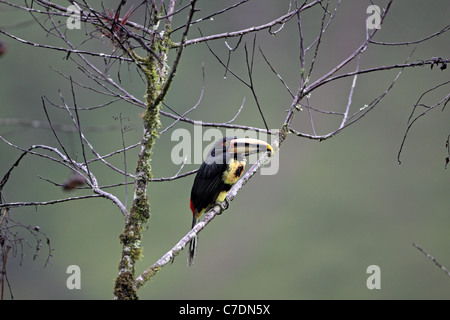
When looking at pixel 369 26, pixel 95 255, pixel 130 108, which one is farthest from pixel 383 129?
pixel 369 26

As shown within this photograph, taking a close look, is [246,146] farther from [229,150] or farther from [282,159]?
[282,159]

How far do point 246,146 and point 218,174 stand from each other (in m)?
0.36

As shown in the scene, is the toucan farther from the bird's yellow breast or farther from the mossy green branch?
the mossy green branch

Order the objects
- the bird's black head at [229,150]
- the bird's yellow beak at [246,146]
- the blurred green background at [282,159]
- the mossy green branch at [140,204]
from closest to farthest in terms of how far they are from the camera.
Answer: the mossy green branch at [140,204] → the bird's yellow beak at [246,146] → the bird's black head at [229,150] → the blurred green background at [282,159]

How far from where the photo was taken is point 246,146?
4453mm

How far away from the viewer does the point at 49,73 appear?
1669 cm

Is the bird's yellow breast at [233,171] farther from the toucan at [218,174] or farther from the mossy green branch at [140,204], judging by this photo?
the mossy green branch at [140,204]

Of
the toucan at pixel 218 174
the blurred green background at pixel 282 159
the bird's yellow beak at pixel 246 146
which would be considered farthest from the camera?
the blurred green background at pixel 282 159

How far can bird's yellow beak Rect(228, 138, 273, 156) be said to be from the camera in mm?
4141

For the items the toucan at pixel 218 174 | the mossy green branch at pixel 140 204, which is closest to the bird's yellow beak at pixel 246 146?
the toucan at pixel 218 174

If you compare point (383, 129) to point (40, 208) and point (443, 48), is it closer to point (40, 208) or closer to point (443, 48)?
point (443, 48)

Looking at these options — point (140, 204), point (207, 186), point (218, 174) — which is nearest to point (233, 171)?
point (218, 174)

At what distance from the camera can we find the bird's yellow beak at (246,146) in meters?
4.14
